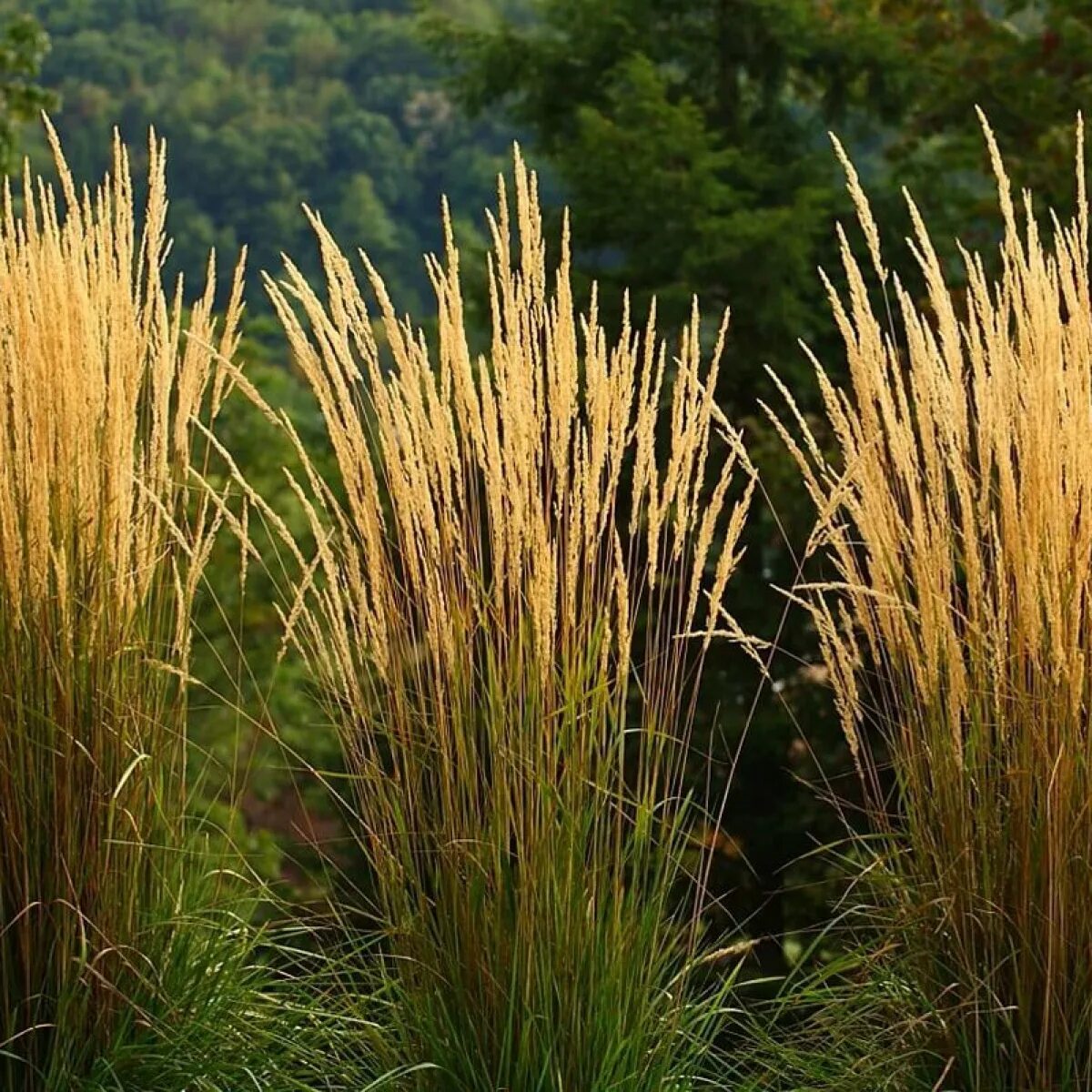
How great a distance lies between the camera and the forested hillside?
2611 cm

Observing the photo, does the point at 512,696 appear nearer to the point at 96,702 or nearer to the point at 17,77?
the point at 96,702

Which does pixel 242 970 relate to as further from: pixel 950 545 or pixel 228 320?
pixel 950 545

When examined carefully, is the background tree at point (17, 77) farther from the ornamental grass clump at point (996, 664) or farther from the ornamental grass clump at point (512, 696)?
the ornamental grass clump at point (996, 664)

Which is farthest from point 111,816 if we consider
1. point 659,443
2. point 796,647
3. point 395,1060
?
point 796,647

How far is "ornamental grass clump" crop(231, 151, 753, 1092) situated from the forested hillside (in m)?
20.6

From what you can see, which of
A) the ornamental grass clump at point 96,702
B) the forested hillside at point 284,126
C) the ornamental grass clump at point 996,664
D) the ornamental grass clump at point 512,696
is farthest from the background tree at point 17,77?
the forested hillside at point 284,126

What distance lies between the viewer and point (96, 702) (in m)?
2.88

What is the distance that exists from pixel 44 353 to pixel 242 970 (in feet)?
3.26

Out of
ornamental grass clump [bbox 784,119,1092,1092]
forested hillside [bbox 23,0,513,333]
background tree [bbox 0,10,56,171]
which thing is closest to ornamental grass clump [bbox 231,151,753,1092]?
ornamental grass clump [bbox 784,119,1092,1092]

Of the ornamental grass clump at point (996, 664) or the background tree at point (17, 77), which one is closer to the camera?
the ornamental grass clump at point (996, 664)

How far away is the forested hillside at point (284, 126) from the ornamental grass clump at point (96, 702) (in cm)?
2026

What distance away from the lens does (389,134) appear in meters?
29.2

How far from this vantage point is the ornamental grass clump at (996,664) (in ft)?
8.37

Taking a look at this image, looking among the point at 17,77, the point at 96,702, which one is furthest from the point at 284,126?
the point at 96,702
